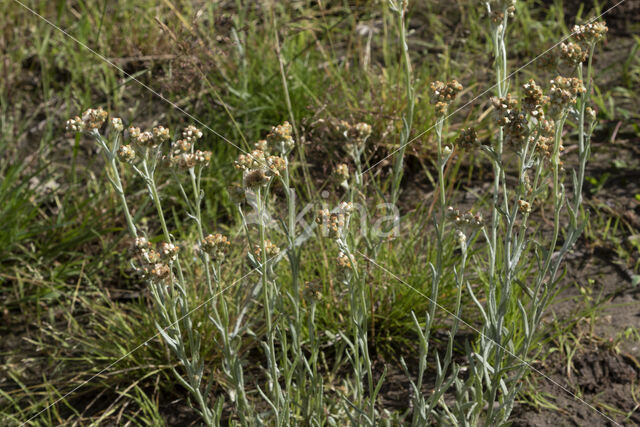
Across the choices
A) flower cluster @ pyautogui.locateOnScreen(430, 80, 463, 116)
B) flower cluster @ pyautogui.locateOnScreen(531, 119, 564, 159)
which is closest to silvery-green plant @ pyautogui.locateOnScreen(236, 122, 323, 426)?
flower cluster @ pyautogui.locateOnScreen(430, 80, 463, 116)

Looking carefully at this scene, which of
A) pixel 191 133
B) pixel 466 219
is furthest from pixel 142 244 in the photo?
pixel 466 219

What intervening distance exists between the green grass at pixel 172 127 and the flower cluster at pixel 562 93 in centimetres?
73

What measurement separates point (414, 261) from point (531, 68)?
173cm

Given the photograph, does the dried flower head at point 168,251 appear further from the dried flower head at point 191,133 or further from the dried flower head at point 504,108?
the dried flower head at point 504,108

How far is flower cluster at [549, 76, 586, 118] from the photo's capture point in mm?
1597

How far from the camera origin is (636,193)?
10.4 feet

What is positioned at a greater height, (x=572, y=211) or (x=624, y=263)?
(x=572, y=211)

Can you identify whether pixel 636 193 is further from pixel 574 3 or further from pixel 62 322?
pixel 62 322

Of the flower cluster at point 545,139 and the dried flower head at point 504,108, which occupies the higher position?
the dried flower head at point 504,108

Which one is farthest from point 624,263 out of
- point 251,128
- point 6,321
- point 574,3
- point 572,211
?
point 6,321

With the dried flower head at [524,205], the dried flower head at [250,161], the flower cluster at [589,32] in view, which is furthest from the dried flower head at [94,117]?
the flower cluster at [589,32]

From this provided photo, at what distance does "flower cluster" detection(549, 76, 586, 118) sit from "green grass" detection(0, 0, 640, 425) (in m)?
0.73

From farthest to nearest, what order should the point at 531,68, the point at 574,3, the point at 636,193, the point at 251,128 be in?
the point at 574,3 < the point at 531,68 < the point at 251,128 < the point at 636,193

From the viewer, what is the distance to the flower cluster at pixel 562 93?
1597mm
